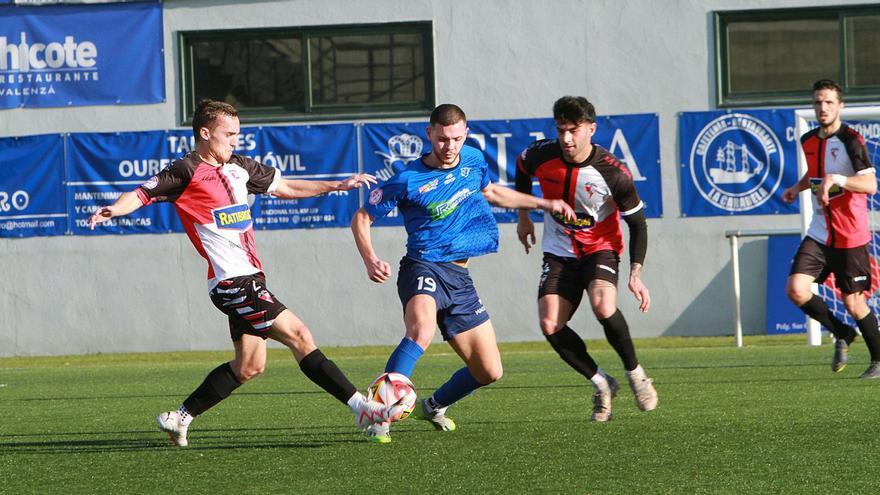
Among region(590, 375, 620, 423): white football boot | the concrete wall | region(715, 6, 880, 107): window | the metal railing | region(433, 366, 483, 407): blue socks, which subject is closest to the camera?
region(433, 366, 483, 407): blue socks

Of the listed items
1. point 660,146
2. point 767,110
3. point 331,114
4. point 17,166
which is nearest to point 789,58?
point 767,110

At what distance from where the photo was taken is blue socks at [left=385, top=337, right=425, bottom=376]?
22.8ft

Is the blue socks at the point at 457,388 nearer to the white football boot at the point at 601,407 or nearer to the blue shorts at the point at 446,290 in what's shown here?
the blue shorts at the point at 446,290

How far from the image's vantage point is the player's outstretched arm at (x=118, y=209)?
262 inches

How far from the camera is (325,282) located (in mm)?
16500

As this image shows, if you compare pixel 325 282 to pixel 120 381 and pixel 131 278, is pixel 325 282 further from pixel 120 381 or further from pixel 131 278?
pixel 120 381

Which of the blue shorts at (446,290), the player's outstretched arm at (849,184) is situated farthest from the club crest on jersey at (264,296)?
the player's outstretched arm at (849,184)

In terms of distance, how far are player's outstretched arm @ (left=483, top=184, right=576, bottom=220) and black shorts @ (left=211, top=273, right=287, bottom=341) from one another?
51.8 inches

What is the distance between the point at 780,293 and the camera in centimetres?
1584

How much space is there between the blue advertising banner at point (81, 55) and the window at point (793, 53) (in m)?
6.85

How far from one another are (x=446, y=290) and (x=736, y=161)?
31.6 ft

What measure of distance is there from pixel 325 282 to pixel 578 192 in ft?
28.8

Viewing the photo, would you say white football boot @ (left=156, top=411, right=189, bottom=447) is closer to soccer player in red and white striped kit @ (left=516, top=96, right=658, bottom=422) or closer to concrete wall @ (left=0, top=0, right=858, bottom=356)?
soccer player in red and white striped kit @ (left=516, top=96, right=658, bottom=422)

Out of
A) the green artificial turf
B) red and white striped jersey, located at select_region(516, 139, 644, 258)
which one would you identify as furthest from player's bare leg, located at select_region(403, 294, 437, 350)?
red and white striped jersey, located at select_region(516, 139, 644, 258)
